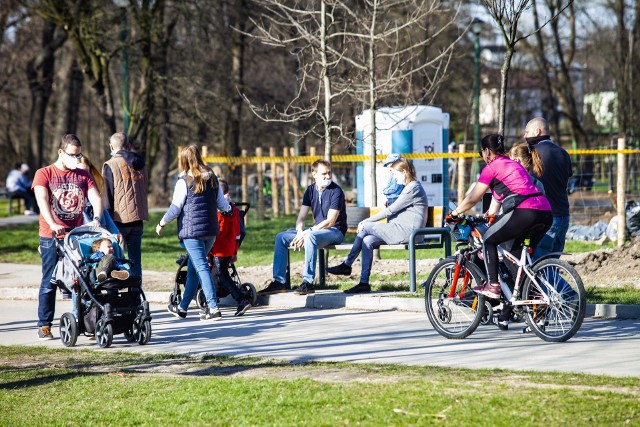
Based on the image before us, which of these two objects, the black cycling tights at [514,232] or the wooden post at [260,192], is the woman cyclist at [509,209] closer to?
the black cycling tights at [514,232]

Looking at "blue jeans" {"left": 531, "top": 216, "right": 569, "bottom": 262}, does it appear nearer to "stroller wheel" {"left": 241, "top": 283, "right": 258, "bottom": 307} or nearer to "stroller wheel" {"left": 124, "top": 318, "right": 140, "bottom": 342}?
"stroller wheel" {"left": 241, "top": 283, "right": 258, "bottom": 307}

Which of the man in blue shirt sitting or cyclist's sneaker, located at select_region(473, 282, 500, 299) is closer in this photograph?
cyclist's sneaker, located at select_region(473, 282, 500, 299)

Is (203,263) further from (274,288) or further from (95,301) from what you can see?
(95,301)

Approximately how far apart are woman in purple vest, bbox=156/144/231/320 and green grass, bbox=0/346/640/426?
3.09 m

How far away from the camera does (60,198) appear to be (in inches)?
406

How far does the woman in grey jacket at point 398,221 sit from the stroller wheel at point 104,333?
3.75m

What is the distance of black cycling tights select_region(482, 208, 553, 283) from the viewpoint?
30.8 ft

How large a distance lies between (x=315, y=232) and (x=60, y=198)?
3.48 meters

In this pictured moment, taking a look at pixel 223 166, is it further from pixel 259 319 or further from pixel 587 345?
pixel 587 345

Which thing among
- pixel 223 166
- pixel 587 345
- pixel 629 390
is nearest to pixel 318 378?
pixel 629 390

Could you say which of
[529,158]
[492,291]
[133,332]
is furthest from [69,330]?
[529,158]

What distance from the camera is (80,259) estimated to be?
998 cm

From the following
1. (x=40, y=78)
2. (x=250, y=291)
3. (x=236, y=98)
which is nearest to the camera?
(x=250, y=291)

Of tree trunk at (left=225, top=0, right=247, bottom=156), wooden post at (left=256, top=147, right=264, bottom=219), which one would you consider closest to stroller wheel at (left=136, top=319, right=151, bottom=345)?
wooden post at (left=256, top=147, right=264, bottom=219)
